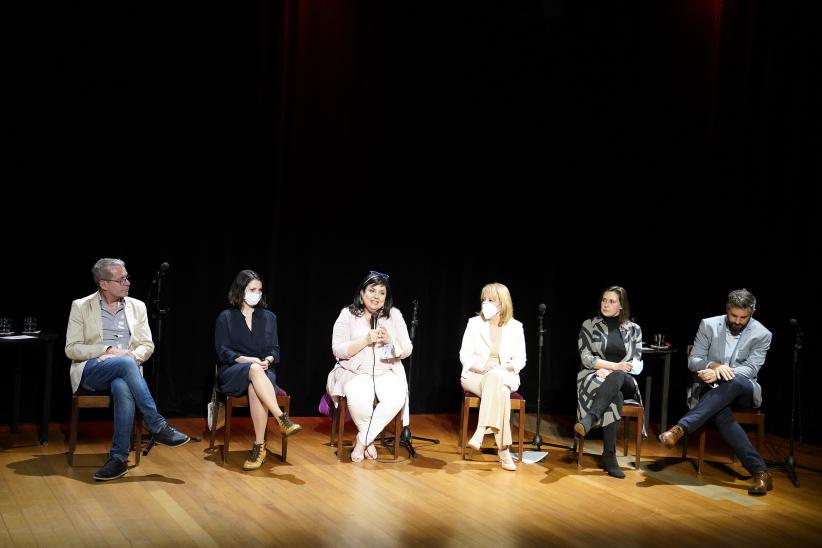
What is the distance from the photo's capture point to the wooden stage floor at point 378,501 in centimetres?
391

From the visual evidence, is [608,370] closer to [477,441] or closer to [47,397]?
[477,441]

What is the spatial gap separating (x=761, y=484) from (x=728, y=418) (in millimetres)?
419

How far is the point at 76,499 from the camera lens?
4250 mm

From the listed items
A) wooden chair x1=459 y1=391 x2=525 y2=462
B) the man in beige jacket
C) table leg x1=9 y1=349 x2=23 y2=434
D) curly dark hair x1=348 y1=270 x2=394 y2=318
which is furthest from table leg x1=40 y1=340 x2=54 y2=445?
wooden chair x1=459 y1=391 x2=525 y2=462

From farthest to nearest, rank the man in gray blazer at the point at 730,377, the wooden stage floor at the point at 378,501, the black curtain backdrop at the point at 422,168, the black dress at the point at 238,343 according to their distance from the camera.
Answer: the black curtain backdrop at the point at 422,168, the black dress at the point at 238,343, the man in gray blazer at the point at 730,377, the wooden stage floor at the point at 378,501

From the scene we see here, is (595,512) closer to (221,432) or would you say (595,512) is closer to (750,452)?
(750,452)

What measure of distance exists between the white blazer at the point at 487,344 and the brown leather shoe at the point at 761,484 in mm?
1582

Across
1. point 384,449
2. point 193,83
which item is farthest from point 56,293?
point 384,449

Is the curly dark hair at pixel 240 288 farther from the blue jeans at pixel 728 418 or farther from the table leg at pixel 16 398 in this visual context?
the blue jeans at pixel 728 418

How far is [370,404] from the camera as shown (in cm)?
548

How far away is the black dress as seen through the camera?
17.2 ft

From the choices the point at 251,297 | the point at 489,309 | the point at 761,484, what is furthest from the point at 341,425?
the point at 761,484

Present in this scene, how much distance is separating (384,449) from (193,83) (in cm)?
289

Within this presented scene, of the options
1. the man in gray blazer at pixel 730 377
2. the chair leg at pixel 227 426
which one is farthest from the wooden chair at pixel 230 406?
the man in gray blazer at pixel 730 377
